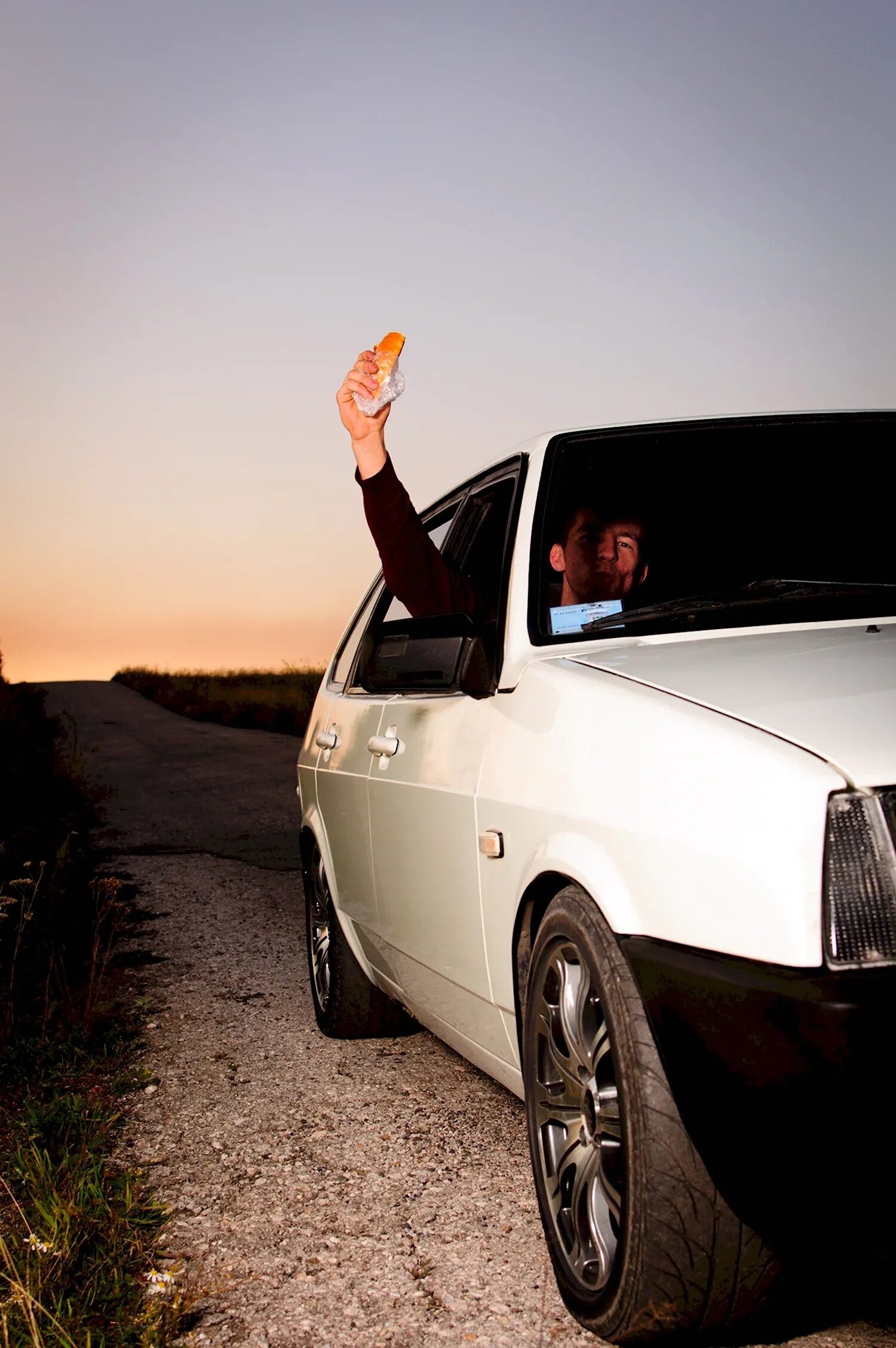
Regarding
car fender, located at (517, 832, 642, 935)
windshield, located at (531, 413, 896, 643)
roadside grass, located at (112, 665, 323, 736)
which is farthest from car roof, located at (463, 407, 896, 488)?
roadside grass, located at (112, 665, 323, 736)

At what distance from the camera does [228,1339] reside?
2.57 meters

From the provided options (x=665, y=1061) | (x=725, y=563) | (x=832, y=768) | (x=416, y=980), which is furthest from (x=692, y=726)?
(x=416, y=980)

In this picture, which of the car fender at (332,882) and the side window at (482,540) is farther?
the car fender at (332,882)

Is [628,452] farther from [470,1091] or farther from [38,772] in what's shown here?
[38,772]

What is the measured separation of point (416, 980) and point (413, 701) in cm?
79

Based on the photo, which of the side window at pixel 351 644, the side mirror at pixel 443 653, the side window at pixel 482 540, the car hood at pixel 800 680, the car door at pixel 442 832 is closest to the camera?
the car hood at pixel 800 680

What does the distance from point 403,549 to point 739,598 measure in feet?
3.93

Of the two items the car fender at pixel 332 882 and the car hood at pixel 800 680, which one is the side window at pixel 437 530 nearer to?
the car fender at pixel 332 882

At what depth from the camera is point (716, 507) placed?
3.64 meters

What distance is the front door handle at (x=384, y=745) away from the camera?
146 inches

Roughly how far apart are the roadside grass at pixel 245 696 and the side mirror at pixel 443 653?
467 inches

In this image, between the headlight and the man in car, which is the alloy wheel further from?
the man in car

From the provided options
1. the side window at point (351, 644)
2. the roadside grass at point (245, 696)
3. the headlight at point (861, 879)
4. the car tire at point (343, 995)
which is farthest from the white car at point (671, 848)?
the roadside grass at point (245, 696)

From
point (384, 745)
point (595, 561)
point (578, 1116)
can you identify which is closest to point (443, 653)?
point (595, 561)
